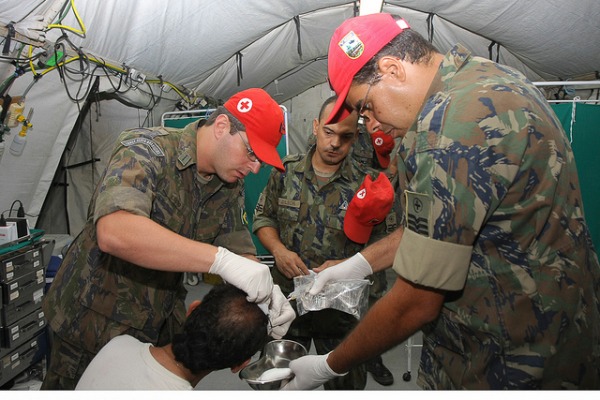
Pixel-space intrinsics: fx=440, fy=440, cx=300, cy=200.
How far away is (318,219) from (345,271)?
56cm

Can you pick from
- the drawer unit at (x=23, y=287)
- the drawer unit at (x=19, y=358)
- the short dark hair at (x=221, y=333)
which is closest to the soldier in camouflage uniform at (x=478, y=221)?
the short dark hair at (x=221, y=333)

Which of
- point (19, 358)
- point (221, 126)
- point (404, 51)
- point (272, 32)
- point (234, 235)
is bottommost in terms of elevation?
point (19, 358)

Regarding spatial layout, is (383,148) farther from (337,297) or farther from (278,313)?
(278,313)

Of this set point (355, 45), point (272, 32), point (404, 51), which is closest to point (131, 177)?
point (355, 45)

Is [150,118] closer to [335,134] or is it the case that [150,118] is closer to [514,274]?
[335,134]

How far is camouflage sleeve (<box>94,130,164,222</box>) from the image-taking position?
1396mm

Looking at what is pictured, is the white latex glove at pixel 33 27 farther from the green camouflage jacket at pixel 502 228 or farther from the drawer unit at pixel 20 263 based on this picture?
the green camouflage jacket at pixel 502 228

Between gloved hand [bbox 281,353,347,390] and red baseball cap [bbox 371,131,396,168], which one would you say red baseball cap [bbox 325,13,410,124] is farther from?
red baseball cap [bbox 371,131,396,168]

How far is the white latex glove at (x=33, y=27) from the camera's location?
8.18 ft

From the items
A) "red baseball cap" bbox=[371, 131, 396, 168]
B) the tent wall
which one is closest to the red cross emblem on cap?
"red baseball cap" bbox=[371, 131, 396, 168]

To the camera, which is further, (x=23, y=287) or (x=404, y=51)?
(x=23, y=287)

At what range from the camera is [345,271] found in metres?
2.15

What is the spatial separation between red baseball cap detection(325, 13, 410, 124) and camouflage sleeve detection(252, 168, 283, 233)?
5.25 feet

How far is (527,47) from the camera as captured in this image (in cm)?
499
